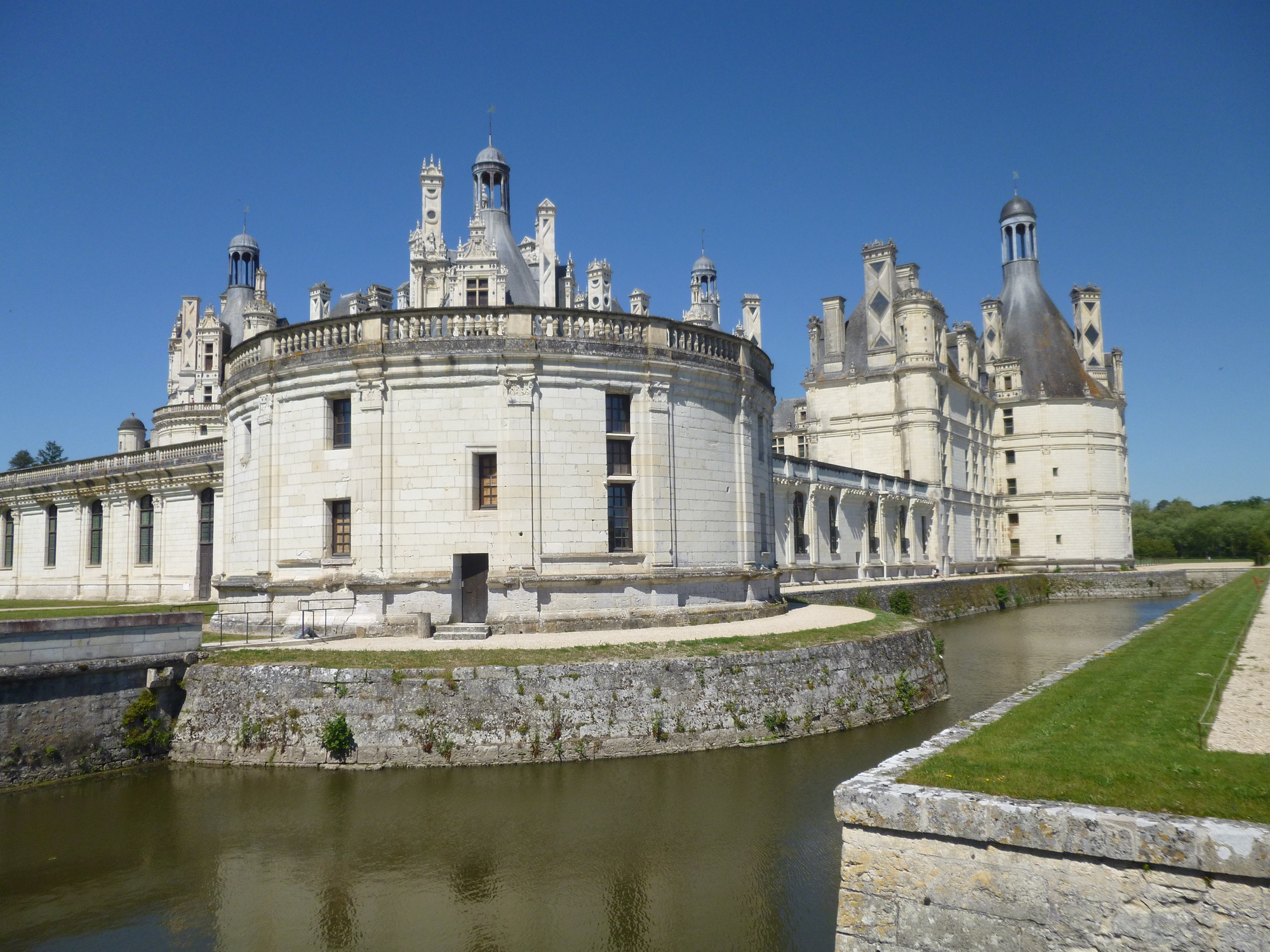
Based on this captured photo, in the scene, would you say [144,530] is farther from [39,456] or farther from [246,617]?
[39,456]

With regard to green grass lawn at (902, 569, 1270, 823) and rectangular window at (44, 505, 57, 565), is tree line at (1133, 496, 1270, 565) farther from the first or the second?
rectangular window at (44, 505, 57, 565)

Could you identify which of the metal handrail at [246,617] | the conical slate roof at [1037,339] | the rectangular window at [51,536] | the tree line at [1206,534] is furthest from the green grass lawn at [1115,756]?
the tree line at [1206,534]

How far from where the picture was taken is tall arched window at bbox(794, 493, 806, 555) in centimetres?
3950

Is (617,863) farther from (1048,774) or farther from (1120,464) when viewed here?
(1120,464)

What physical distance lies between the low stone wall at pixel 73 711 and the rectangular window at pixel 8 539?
35.5 meters

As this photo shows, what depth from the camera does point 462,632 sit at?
16.7 metres

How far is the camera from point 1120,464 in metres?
64.1

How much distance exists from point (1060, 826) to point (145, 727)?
13.6m

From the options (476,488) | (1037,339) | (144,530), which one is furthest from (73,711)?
(1037,339)

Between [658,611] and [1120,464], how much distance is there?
2305 inches

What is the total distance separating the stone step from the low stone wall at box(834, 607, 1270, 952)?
10.9m

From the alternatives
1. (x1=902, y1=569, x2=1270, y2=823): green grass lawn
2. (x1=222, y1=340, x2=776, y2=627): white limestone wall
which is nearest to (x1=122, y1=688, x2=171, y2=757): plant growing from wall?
(x1=222, y1=340, x2=776, y2=627): white limestone wall

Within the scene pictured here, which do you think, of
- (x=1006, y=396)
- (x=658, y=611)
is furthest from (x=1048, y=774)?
(x=1006, y=396)

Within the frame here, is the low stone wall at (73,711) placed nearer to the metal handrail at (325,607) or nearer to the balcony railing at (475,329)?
the metal handrail at (325,607)
